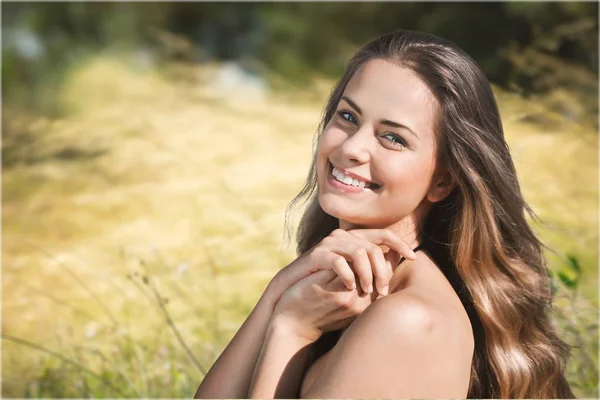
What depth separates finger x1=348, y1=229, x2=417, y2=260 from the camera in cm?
186

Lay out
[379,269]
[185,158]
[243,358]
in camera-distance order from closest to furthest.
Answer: [379,269] < [243,358] < [185,158]

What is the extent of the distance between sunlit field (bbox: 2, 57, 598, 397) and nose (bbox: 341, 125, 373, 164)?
1729mm

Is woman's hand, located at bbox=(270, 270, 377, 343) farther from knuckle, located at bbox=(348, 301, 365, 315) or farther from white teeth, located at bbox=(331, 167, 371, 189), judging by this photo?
white teeth, located at bbox=(331, 167, 371, 189)

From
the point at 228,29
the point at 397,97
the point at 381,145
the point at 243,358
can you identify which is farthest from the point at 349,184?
the point at 228,29

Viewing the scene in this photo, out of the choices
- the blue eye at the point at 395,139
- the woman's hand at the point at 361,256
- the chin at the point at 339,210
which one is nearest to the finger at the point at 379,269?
the woman's hand at the point at 361,256

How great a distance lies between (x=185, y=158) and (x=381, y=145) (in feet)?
15.1

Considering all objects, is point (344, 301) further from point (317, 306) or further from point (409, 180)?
point (409, 180)

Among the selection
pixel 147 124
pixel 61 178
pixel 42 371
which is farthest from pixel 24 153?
pixel 42 371

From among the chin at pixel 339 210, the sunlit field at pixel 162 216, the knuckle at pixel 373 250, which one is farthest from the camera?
the sunlit field at pixel 162 216

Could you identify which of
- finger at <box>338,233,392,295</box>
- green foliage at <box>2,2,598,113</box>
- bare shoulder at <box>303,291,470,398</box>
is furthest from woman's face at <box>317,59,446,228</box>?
green foliage at <box>2,2,598,113</box>

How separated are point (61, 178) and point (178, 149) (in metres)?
0.92

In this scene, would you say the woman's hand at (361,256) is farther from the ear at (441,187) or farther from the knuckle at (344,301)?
the ear at (441,187)

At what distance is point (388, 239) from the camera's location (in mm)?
1876

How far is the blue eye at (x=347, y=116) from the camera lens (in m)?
1.96
